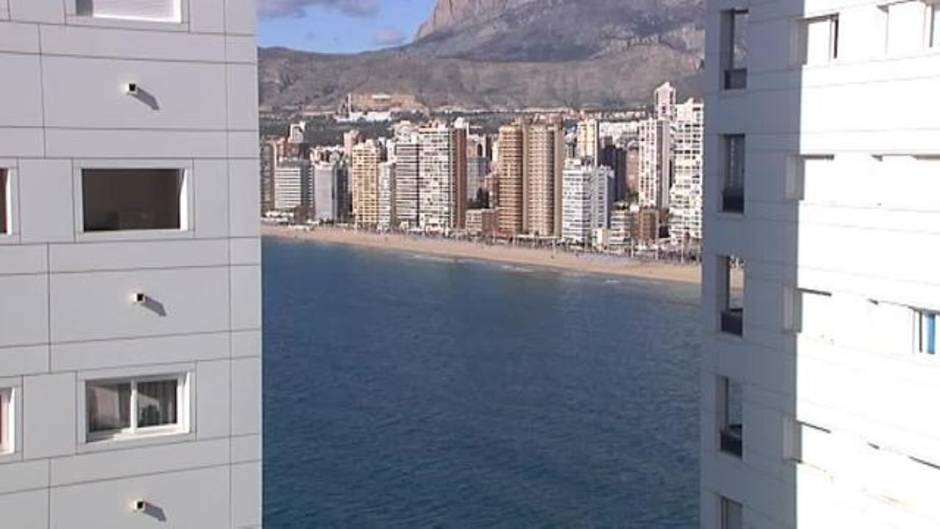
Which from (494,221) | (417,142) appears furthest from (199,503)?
(417,142)

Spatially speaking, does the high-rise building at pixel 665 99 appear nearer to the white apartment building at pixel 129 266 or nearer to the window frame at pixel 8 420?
the white apartment building at pixel 129 266

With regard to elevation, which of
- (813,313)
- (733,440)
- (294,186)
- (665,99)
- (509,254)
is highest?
(665,99)

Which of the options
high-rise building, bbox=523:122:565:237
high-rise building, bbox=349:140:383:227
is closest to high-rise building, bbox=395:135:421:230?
high-rise building, bbox=349:140:383:227

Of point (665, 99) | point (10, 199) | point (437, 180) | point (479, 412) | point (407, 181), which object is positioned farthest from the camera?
point (665, 99)

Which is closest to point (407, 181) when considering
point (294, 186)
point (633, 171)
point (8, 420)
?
point (294, 186)

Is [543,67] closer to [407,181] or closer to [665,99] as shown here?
[665,99]

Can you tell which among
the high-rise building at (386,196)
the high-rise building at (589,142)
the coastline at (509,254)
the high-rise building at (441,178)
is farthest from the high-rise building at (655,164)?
the high-rise building at (386,196)

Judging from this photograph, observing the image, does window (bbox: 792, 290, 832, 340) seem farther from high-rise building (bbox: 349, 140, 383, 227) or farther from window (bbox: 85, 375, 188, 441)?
high-rise building (bbox: 349, 140, 383, 227)
